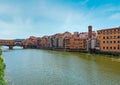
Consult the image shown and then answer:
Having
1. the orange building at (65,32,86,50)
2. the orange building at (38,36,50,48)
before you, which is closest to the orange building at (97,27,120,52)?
the orange building at (65,32,86,50)

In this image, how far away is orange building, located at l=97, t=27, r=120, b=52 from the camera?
262 feet

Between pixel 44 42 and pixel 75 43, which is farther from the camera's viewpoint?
pixel 44 42

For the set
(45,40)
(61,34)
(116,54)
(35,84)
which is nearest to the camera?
(35,84)

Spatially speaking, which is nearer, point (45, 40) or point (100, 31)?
point (100, 31)

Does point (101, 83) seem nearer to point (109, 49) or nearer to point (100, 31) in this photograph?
point (109, 49)

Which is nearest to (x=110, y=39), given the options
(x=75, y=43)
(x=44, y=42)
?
(x=75, y=43)

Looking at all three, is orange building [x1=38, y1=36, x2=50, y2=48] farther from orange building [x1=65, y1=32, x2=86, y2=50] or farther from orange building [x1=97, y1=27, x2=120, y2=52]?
orange building [x1=97, y1=27, x2=120, y2=52]

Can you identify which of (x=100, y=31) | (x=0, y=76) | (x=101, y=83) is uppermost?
(x=100, y=31)

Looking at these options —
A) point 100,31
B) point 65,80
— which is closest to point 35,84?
point 65,80

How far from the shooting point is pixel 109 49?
82.5 meters

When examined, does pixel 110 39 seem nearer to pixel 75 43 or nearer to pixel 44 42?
pixel 75 43

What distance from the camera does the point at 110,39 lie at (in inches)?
3258

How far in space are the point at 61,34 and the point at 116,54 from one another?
84.4 metres

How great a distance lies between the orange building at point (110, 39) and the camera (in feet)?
262
